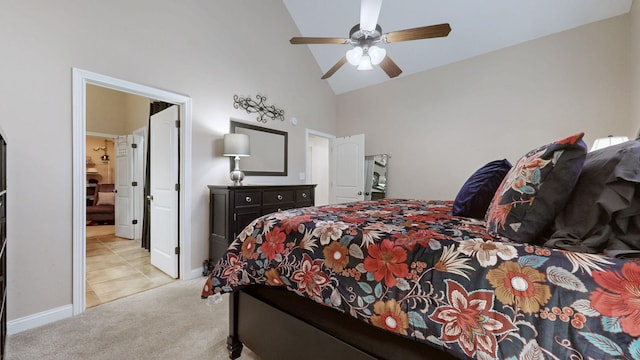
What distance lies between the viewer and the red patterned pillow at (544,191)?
0.87 meters

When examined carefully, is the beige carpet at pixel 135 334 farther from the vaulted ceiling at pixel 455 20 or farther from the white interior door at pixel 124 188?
the vaulted ceiling at pixel 455 20

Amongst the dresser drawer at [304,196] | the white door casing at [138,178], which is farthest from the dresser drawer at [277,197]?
the white door casing at [138,178]

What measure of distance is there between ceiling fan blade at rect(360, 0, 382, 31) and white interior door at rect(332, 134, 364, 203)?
2506 mm

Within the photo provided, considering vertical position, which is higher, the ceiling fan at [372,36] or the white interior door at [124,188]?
the ceiling fan at [372,36]

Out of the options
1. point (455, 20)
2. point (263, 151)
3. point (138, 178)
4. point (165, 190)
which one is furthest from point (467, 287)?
point (138, 178)

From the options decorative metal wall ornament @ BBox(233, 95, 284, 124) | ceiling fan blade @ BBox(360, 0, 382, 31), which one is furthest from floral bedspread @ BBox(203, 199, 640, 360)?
decorative metal wall ornament @ BBox(233, 95, 284, 124)

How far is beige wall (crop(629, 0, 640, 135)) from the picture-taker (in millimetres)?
2469

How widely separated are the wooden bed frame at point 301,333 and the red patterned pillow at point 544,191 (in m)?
0.51

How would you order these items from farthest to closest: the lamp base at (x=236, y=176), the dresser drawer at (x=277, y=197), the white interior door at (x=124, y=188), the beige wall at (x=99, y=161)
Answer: the beige wall at (x=99, y=161)
the white interior door at (x=124, y=188)
the dresser drawer at (x=277, y=197)
the lamp base at (x=236, y=176)

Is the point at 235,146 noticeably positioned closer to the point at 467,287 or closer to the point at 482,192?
the point at 482,192

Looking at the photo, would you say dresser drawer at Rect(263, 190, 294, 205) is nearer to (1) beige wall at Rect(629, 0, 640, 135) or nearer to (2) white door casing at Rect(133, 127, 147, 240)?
(2) white door casing at Rect(133, 127, 147, 240)

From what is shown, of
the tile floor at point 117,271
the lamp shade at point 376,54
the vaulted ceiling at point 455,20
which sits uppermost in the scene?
the vaulted ceiling at point 455,20

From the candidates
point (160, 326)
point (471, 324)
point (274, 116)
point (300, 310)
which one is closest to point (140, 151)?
point (274, 116)

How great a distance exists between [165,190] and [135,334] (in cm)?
164
